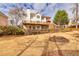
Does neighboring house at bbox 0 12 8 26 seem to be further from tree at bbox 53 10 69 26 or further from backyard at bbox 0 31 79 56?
tree at bbox 53 10 69 26

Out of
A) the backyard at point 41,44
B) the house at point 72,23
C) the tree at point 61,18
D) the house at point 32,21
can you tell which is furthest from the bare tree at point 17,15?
the house at point 72,23

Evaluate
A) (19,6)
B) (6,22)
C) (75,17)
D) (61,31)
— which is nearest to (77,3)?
(75,17)

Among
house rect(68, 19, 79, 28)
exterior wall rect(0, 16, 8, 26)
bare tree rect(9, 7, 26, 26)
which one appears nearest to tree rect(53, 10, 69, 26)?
house rect(68, 19, 79, 28)

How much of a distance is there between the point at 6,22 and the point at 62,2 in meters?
0.60

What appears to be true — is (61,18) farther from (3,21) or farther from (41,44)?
(3,21)

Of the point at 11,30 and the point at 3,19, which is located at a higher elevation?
the point at 3,19

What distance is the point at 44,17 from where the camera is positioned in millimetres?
1697

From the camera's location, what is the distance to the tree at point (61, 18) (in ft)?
5.47

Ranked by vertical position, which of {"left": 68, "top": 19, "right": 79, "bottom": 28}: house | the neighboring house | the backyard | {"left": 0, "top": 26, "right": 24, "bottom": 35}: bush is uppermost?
the neighboring house

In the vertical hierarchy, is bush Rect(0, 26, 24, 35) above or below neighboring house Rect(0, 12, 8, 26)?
below

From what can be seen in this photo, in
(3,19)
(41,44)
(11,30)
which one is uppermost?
(3,19)

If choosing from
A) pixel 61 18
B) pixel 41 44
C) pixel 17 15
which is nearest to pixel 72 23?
pixel 61 18

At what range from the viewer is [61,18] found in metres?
1.69

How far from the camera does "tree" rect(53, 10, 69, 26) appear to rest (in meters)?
1.67
